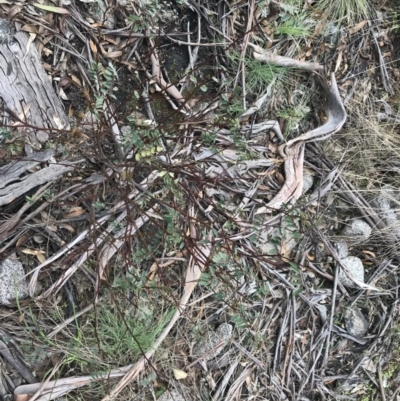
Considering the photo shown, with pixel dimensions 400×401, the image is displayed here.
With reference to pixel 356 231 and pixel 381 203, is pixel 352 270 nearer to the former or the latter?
pixel 356 231

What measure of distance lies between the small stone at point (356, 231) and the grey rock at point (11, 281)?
1518mm

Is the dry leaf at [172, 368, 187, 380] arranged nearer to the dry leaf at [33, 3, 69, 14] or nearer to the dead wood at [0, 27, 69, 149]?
the dead wood at [0, 27, 69, 149]

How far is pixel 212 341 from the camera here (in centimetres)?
213

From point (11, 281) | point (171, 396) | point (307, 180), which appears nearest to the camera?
point (11, 281)

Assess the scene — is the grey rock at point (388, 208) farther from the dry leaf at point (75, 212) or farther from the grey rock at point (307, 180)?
the dry leaf at point (75, 212)

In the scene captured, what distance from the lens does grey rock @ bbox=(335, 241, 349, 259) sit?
92.7 inches

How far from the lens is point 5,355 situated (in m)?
1.85

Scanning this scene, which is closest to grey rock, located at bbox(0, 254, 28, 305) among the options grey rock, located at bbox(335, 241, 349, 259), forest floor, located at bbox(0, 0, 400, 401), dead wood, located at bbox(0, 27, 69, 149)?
forest floor, located at bbox(0, 0, 400, 401)

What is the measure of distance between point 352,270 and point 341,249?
12 centimetres

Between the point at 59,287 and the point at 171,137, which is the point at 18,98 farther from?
the point at 59,287

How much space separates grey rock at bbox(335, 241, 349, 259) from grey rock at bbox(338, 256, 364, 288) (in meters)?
0.02

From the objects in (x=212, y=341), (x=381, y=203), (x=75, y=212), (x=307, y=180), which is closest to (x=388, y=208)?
(x=381, y=203)

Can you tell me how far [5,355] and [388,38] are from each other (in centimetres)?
240

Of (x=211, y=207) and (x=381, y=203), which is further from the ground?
(x=211, y=207)
